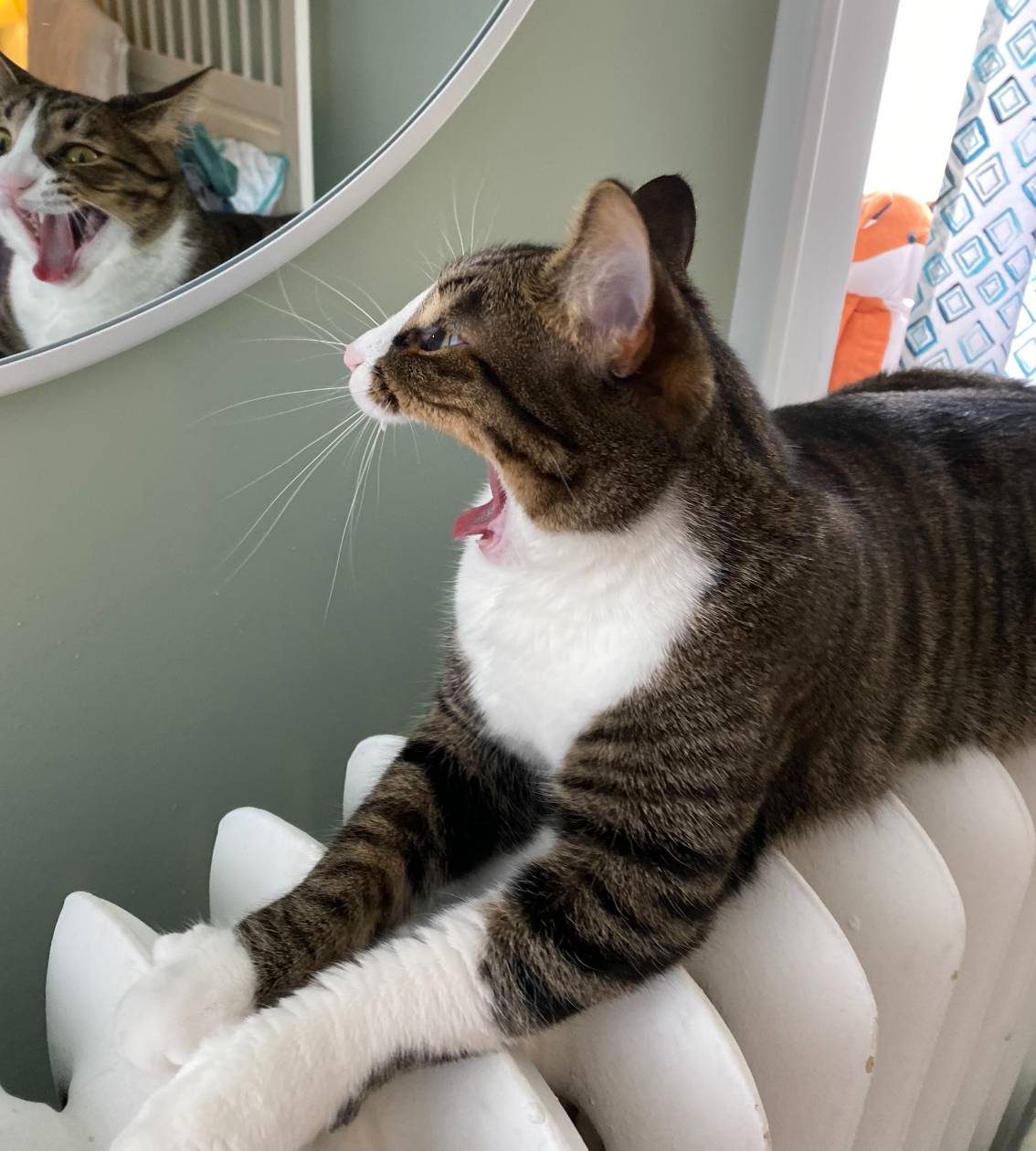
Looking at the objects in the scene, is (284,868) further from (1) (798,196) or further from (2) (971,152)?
(2) (971,152)

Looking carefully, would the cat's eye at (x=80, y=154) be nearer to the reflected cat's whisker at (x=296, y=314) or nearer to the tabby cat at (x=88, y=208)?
the tabby cat at (x=88, y=208)

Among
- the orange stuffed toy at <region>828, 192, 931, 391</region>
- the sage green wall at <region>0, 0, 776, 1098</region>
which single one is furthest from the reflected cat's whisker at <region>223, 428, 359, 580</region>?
the orange stuffed toy at <region>828, 192, 931, 391</region>

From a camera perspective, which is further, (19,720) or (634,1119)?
(19,720)

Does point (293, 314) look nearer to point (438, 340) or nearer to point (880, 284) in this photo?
point (438, 340)

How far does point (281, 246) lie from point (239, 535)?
237 mm

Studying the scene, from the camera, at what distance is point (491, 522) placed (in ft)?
2.07

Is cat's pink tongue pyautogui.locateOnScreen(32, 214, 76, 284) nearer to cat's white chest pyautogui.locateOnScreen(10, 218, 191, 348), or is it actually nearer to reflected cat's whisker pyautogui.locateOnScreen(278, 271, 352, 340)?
cat's white chest pyautogui.locateOnScreen(10, 218, 191, 348)

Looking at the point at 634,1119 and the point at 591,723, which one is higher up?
the point at 591,723

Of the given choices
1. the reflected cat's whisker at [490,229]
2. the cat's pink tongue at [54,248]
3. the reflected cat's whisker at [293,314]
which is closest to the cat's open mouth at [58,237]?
the cat's pink tongue at [54,248]

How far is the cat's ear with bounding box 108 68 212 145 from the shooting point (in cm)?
61

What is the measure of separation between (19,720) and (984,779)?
2.33ft

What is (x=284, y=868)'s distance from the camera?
2.06ft

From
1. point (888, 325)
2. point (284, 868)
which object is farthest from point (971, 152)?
point (284, 868)

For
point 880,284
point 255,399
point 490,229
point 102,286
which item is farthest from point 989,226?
point 102,286
